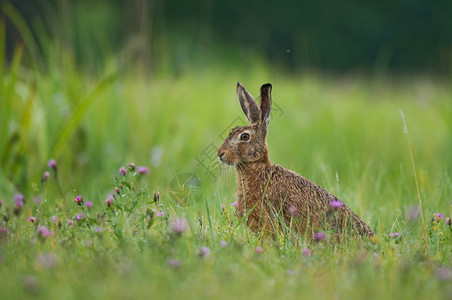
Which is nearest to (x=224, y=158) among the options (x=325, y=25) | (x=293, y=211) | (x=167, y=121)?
(x=293, y=211)

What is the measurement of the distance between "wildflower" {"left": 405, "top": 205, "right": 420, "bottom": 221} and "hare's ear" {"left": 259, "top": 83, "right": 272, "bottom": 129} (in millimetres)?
1020

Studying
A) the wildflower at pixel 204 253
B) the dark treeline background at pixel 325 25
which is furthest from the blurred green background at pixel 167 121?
the dark treeline background at pixel 325 25

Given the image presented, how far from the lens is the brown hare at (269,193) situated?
3584 mm

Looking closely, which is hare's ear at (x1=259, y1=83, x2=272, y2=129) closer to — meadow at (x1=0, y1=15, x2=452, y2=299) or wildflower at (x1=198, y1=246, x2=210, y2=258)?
meadow at (x1=0, y1=15, x2=452, y2=299)

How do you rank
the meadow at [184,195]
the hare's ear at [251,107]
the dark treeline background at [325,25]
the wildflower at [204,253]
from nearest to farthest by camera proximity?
the meadow at [184,195], the wildflower at [204,253], the hare's ear at [251,107], the dark treeline background at [325,25]

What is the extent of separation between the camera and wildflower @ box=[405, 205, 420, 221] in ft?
12.8

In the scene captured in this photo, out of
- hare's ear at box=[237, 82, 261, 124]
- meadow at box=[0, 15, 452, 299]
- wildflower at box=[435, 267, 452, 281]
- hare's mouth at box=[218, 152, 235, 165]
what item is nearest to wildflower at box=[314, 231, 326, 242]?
meadow at box=[0, 15, 452, 299]

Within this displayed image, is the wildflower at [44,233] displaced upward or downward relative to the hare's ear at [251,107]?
downward

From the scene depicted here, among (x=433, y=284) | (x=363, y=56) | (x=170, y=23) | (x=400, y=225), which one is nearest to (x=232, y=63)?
(x=170, y=23)

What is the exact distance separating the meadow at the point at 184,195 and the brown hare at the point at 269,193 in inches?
5.0

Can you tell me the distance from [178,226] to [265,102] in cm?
109

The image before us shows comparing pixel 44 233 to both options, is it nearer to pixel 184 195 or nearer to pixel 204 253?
pixel 204 253

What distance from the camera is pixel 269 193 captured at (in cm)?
375

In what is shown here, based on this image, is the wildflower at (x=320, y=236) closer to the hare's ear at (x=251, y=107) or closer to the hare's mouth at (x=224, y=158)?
the hare's mouth at (x=224, y=158)
